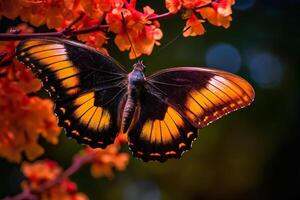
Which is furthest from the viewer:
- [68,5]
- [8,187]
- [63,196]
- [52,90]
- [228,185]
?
[228,185]

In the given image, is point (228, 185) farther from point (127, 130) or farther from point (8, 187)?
point (127, 130)

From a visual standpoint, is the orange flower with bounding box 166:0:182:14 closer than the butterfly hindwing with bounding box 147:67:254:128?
Yes

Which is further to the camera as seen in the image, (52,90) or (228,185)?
(228,185)

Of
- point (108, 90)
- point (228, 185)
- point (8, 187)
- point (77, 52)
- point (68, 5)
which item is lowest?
point (228, 185)

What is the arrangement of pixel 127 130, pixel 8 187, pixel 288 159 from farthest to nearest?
pixel 288 159, pixel 8 187, pixel 127 130

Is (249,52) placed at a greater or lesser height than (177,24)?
lesser

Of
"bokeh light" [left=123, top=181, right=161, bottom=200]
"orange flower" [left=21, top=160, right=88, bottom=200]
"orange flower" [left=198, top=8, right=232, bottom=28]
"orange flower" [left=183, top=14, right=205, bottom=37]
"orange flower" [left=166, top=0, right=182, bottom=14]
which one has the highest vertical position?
"orange flower" [left=166, top=0, right=182, bottom=14]

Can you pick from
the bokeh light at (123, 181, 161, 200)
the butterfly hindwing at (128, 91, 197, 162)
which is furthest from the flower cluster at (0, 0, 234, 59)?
the bokeh light at (123, 181, 161, 200)

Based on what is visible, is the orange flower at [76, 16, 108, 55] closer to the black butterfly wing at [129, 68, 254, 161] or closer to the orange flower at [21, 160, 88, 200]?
the black butterfly wing at [129, 68, 254, 161]

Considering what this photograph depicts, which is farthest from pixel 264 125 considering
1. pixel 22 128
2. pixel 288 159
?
pixel 22 128
